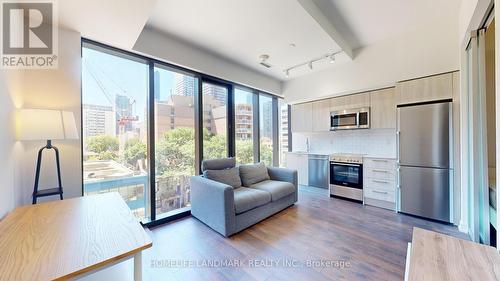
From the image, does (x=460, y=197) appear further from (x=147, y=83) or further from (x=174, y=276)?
(x=147, y=83)

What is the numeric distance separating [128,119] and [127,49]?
2.95 ft

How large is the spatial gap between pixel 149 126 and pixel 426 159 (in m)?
4.08

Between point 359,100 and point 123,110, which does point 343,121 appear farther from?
point 123,110

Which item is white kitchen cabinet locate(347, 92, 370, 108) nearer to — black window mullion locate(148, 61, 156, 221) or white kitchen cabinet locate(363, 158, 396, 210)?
white kitchen cabinet locate(363, 158, 396, 210)

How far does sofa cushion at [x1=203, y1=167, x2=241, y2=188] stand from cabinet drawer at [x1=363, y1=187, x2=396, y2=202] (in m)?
2.39

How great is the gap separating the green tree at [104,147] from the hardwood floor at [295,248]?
3.84 ft

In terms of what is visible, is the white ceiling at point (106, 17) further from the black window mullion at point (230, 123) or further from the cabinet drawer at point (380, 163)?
the cabinet drawer at point (380, 163)

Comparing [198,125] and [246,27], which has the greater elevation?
[246,27]

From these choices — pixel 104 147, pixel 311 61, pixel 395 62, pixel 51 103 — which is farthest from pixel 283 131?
pixel 51 103

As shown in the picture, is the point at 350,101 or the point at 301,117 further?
the point at 301,117

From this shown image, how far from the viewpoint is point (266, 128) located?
5.00 metres

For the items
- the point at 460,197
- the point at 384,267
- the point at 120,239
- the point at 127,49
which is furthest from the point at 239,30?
the point at 460,197

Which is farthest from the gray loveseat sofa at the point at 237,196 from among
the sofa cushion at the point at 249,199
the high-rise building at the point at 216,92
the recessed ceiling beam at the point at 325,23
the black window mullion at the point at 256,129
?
the recessed ceiling beam at the point at 325,23

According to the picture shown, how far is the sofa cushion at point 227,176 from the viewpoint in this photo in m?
3.06
